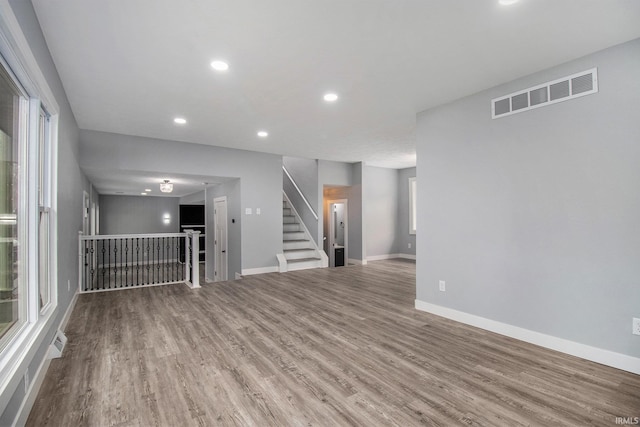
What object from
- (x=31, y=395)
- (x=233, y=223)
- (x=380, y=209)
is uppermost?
(x=380, y=209)

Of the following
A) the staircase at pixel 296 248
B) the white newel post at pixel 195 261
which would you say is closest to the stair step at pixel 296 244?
the staircase at pixel 296 248

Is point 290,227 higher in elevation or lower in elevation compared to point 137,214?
lower

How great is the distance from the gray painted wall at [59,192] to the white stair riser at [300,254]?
4.12m

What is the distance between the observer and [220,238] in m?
8.09

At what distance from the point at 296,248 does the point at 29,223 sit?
6090 millimetres

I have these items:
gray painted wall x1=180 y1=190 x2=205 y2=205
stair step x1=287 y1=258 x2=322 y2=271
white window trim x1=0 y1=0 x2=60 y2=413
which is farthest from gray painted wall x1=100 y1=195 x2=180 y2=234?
white window trim x1=0 y1=0 x2=60 y2=413

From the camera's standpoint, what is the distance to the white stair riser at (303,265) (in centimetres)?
734

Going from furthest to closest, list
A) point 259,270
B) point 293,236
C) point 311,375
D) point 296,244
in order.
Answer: point 293,236, point 296,244, point 259,270, point 311,375

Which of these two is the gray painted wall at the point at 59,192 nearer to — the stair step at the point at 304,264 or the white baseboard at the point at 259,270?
the white baseboard at the point at 259,270

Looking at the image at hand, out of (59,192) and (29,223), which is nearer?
(29,223)

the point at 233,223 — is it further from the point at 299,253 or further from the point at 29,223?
the point at 29,223

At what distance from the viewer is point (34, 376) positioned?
Result: 2.23 meters

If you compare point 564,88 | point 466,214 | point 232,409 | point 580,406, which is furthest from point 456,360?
point 564,88

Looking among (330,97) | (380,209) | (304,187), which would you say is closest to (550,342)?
(330,97)
